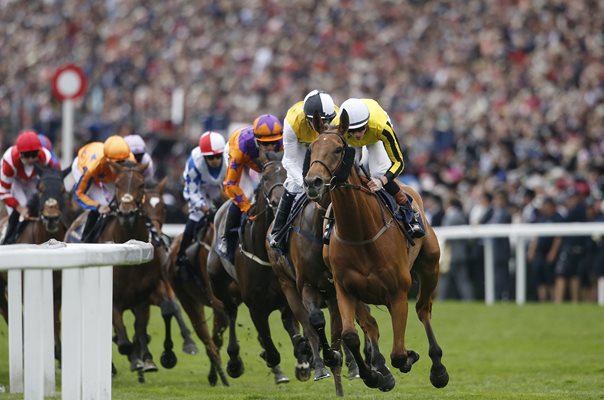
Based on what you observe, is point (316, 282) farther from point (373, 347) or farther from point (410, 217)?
point (410, 217)

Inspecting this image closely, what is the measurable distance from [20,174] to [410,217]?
199 inches

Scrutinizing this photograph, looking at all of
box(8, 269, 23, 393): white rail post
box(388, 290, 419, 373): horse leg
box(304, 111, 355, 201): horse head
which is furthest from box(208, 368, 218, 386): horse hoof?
box(304, 111, 355, 201): horse head

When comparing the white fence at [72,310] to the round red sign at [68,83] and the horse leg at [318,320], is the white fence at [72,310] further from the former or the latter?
the round red sign at [68,83]

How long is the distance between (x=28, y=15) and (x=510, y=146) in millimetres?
17952

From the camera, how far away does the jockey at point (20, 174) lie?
480 inches

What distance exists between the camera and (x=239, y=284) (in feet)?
34.4

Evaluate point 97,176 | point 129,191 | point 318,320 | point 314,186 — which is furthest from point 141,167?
point 314,186

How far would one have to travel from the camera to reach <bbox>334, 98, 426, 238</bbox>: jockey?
856 cm

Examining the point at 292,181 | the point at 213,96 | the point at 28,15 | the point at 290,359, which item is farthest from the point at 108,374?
the point at 28,15

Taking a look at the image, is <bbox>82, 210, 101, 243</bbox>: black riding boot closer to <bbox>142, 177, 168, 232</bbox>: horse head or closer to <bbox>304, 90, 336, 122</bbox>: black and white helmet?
<bbox>142, 177, 168, 232</bbox>: horse head

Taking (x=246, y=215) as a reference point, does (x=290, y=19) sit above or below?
above

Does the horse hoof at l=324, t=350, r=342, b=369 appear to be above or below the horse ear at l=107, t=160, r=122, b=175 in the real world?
below

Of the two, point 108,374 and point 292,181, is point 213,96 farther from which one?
point 108,374

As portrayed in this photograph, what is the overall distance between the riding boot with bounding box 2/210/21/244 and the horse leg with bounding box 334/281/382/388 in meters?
4.72
